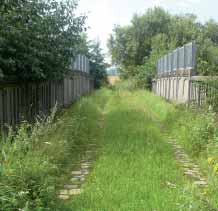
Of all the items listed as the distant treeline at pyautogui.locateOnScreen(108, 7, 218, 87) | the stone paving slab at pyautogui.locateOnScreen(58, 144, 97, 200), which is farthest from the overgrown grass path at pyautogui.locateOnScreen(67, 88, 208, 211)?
the distant treeline at pyautogui.locateOnScreen(108, 7, 218, 87)

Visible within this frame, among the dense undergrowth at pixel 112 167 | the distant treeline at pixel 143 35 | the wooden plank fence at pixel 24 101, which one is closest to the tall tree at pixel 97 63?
the distant treeline at pixel 143 35

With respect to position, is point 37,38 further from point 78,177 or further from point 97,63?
point 97,63

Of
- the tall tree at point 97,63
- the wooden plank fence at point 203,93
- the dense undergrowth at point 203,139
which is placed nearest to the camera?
the dense undergrowth at point 203,139

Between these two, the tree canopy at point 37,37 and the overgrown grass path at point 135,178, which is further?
the tree canopy at point 37,37

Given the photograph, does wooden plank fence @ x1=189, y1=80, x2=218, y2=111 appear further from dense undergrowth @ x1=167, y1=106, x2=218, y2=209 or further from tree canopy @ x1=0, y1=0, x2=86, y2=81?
tree canopy @ x1=0, y1=0, x2=86, y2=81

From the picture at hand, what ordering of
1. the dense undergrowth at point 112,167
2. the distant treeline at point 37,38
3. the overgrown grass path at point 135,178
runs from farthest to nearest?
1. the distant treeline at point 37,38
2. the overgrown grass path at point 135,178
3. the dense undergrowth at point 112,167

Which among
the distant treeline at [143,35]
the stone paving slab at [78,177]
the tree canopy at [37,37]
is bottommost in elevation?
the stone paving slab at [78,177]

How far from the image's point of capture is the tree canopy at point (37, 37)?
21.4 ft

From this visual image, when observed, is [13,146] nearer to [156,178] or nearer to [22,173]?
[22,173]

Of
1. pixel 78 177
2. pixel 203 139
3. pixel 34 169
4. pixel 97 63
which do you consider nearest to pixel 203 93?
pixel 203 139

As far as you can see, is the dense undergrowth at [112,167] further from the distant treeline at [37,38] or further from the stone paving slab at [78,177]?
the distant treeline at [37,38]

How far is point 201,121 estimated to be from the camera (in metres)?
7.38

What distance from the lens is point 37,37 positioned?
24.8ft

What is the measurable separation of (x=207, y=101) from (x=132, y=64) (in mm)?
30362
